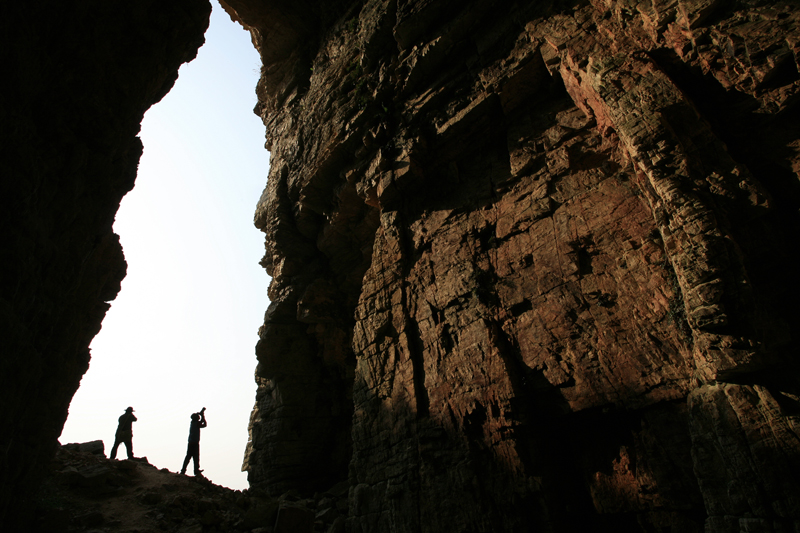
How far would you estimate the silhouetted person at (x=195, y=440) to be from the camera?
1336 cm

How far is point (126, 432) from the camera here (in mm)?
13273

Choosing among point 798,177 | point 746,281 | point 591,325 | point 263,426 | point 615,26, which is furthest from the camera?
point 263,426

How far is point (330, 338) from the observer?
1523 cm

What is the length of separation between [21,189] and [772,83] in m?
10.8

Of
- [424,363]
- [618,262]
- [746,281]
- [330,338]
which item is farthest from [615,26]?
[330,338]

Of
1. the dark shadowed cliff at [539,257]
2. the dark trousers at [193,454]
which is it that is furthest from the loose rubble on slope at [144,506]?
the dark trousers at [193,454]

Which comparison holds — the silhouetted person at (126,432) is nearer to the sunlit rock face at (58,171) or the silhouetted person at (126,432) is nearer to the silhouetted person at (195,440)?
the silhouetted person at (195,440)

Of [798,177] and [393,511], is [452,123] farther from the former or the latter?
[393,511]

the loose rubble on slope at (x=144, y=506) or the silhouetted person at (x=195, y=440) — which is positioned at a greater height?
the silhouetted person at (x=195, y=440)

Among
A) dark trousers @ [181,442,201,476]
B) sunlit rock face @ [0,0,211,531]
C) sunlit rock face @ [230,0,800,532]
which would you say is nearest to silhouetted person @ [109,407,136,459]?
dark trousers @ [181,442,201,476]

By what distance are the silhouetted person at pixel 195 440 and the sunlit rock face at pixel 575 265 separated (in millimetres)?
2904

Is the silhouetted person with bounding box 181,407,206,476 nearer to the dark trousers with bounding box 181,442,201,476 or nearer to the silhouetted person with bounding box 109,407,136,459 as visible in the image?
the dark trousers with bounding box 181,442,201,476

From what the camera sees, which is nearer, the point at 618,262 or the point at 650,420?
the point at 650,420

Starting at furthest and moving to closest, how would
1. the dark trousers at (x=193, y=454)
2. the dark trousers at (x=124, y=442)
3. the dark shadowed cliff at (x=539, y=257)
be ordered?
the dark trousers at (x=193, y=454), the dark trousers at (x=124, y=442), the dark shadowed cliff at (x=539, y=257)
